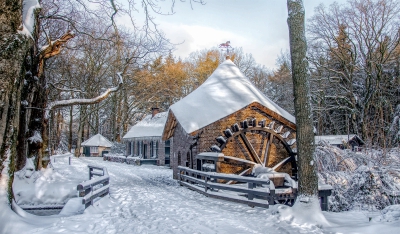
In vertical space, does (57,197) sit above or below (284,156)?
below

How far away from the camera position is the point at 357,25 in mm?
25625

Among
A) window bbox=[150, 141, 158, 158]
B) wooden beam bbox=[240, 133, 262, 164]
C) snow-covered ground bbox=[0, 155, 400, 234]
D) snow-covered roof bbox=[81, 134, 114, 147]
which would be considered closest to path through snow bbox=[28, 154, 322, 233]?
snow-covered ground bbox=[0, 155, 400, 234]

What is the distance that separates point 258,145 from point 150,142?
56.9 ft

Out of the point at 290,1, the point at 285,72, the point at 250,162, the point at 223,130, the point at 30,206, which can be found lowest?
the point at 30,206

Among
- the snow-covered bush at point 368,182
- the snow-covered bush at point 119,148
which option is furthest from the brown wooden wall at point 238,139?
the snow-covered bush at point 119,148

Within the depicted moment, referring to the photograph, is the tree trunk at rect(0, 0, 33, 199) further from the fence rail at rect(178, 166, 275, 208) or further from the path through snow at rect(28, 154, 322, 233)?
the fence rail at rect(178, 166, 275, 208)

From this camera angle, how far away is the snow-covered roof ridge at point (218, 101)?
13.0 m

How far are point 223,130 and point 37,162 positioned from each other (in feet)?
25.1

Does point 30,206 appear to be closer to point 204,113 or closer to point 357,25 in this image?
point 204,113

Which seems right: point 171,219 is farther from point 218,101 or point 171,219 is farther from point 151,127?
point 151,127

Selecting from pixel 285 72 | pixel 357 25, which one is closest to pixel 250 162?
pixel 357 25

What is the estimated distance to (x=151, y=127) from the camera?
30.2 metres

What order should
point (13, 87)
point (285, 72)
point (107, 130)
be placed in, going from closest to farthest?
point (13, 87), point (285, 72), point (107, 130)

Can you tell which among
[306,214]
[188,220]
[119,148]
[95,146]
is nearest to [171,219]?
[188,220]
